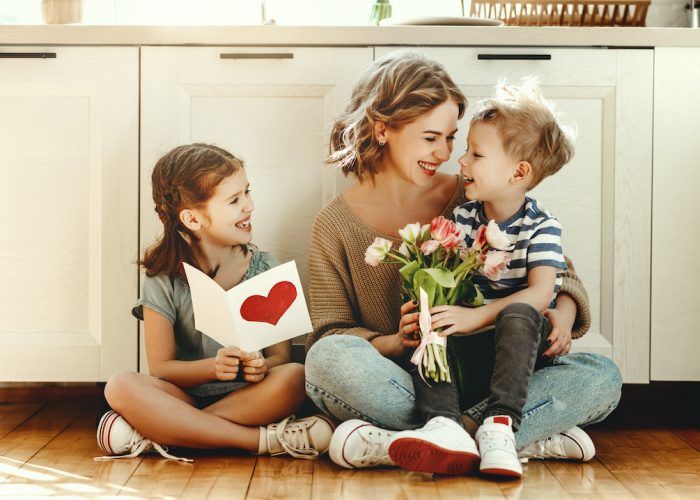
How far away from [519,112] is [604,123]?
0.30m

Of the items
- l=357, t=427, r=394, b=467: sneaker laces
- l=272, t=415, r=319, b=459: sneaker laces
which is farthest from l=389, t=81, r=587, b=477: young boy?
l=272, t=415, r=319, b=459: sneaker laces

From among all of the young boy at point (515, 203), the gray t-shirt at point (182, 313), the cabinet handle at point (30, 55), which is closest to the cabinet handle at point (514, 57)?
the young boy at point (515, 203)

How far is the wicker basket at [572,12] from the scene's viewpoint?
1.99 meters

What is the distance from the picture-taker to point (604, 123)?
1.82 meters

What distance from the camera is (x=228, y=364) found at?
5.13 feet

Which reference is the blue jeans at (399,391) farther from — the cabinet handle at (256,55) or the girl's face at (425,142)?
the cabinet handle at (256,55)

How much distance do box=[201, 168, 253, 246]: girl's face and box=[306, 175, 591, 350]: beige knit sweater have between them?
146 mm

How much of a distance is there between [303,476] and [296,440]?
0.14 m

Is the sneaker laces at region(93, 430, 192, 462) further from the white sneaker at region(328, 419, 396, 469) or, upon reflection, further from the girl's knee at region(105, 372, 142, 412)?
the white sneaker at region(328, 419, 396, 469)

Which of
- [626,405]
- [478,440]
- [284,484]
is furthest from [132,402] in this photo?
[626,405]

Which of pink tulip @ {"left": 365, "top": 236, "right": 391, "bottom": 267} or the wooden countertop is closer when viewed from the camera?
pink tulip @ {"left": 365, "top": 236, "right": 391, "bottom": 267}

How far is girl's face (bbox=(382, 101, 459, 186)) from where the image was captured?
170 cm

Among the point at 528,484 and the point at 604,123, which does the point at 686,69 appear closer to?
the point at 604,123

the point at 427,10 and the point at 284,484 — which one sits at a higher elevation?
the point at 427,10
